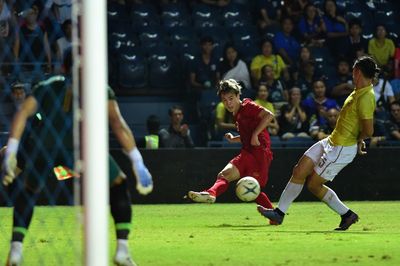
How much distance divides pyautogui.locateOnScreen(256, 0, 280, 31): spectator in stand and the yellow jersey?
8.89 meters

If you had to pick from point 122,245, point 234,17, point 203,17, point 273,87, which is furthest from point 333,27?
point 122,245

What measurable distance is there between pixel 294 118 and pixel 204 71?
1915 mm

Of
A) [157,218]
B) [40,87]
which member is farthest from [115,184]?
[157,218]

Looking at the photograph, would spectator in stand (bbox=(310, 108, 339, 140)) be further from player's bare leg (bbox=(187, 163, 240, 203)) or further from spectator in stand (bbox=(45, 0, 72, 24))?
player's bare leg (bbox=(187, 163, 240, 203))

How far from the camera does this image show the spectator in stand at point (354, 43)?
2027cm

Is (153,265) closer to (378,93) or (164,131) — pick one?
(164,131)

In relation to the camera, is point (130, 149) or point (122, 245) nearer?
point (122, 245)

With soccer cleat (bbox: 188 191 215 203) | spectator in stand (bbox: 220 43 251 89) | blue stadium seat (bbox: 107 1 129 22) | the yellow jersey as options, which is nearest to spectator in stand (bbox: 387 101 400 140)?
spectator in stand (bbox: 220 43 251 89)

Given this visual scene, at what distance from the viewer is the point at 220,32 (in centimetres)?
2053

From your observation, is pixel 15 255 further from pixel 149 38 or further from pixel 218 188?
pixel 149 38

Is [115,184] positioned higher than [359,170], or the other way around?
[115,184]

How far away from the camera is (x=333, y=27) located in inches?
824

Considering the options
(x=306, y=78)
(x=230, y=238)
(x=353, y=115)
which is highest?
(x=353, y=115)

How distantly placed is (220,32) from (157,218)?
722cm
